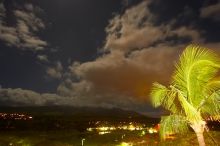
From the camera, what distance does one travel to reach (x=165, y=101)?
14539 millimetres

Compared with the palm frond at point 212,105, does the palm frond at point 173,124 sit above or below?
below

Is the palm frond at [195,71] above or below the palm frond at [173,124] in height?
above

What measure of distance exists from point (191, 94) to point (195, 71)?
3.44 feet

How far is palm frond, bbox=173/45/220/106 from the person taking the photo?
12.9m

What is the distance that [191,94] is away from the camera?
45.1 ft

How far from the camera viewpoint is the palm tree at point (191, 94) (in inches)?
515

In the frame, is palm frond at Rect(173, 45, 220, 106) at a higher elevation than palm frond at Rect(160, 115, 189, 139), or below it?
higher

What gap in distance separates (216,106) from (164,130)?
2.46 metres

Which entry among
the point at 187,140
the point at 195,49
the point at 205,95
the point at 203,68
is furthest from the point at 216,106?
the point at 187,140

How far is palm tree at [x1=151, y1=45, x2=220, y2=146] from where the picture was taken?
13.1 m

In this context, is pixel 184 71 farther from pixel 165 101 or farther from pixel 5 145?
pixel 5 145

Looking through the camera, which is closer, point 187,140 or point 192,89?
point 192,89

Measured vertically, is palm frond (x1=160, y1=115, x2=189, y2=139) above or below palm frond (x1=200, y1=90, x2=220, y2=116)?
below

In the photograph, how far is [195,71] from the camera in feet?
43.9
